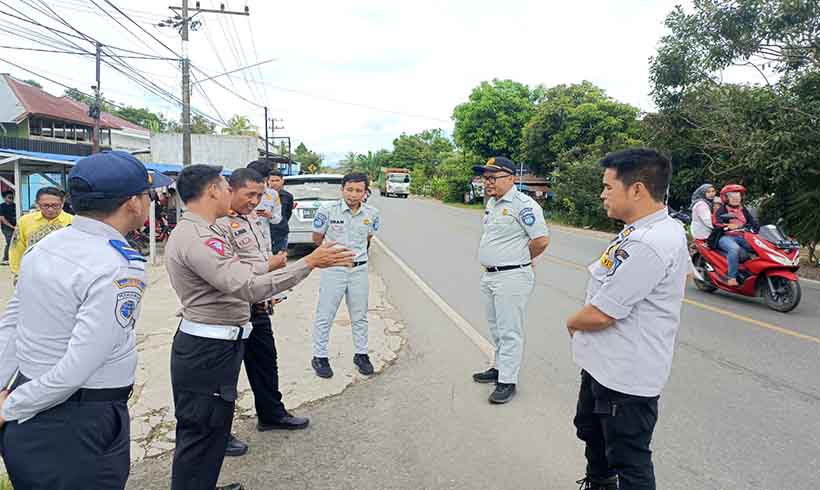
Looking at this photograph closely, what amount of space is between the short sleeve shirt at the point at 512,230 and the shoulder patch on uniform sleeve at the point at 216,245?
2.43m

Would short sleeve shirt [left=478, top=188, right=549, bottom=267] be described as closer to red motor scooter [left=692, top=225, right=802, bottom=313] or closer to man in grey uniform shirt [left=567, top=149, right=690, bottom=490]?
man in grey uniform shirt [left=567, top=149, right=690, bottom=490]

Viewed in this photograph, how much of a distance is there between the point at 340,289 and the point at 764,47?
10700 millimetres

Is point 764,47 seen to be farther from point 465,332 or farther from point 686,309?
point 465,332

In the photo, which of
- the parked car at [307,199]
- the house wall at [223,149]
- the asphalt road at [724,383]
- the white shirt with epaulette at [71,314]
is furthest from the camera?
the house wall at [223,149]

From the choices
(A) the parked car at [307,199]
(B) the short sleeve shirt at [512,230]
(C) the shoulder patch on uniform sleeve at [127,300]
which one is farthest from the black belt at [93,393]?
(A) the parked car at [307,199]

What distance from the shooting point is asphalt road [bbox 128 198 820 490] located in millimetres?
3197

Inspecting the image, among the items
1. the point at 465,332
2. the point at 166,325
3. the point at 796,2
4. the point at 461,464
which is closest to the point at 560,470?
the point at 461,464

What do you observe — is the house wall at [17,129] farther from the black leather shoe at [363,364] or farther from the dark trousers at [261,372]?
the dark trousers at [261,372]

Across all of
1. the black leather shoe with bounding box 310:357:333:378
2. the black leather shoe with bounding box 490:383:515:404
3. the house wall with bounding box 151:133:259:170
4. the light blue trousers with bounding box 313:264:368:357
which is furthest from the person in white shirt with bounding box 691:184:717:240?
the house wall with bounding box 151:133:259:170

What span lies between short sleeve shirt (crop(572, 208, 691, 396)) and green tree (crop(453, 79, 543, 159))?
3293cm

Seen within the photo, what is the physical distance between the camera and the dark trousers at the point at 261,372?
3.77 meters

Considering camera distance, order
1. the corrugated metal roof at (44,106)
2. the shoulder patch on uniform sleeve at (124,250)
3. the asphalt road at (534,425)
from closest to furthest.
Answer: the shoulder patch on uniform sleeve at (124,250), the asphalt road at (534,425), the corrugated metal roof at (44,106)

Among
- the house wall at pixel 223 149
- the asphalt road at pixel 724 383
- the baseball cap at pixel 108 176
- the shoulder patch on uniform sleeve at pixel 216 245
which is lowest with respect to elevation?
the asphalt road at pixel 724 383

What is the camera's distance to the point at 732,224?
7.83m
